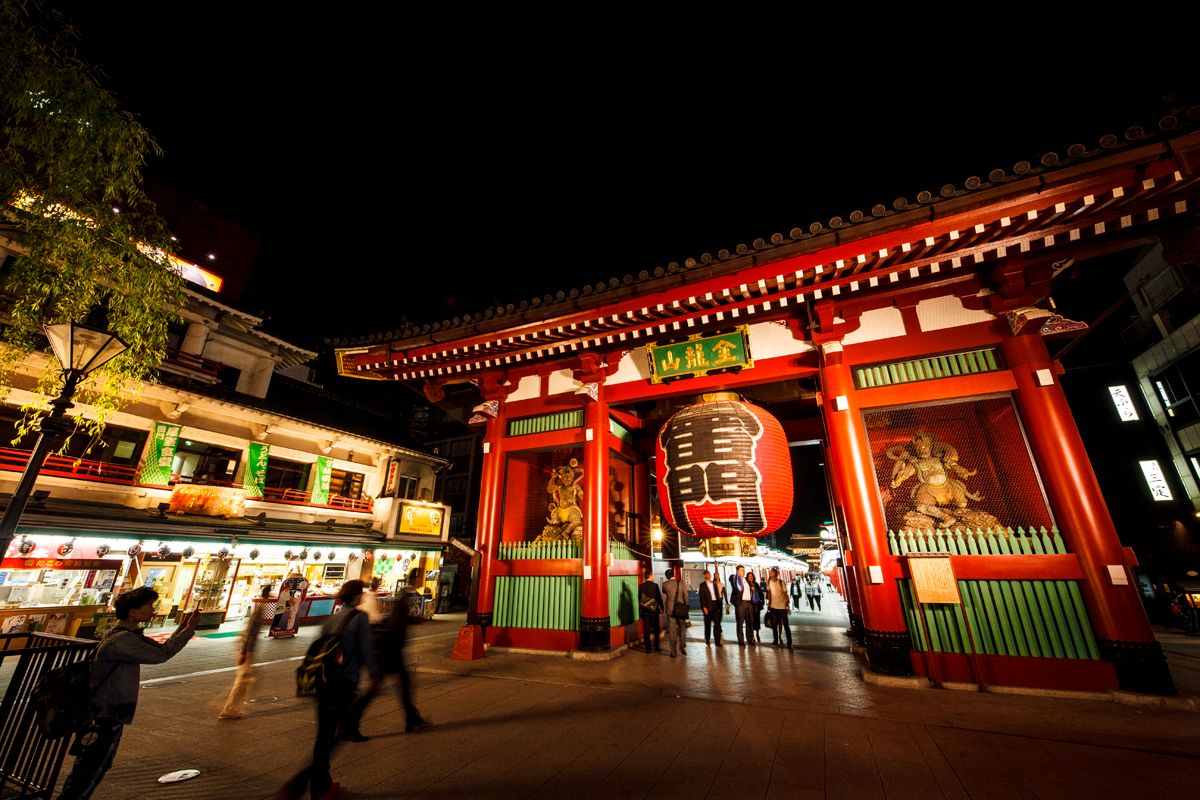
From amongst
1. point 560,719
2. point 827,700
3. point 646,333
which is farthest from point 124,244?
point 827,700

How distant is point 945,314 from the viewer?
7309mm

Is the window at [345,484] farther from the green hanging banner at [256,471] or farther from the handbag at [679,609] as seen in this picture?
the handbag at [679,609]

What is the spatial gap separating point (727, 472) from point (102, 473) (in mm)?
18765

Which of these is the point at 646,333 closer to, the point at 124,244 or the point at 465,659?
the point at 465,659

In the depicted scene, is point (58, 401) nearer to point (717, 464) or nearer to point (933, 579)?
point (717, 464)

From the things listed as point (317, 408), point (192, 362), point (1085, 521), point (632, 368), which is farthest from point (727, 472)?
point (317, 408)

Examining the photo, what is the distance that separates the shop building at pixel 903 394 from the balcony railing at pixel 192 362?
1048 cm

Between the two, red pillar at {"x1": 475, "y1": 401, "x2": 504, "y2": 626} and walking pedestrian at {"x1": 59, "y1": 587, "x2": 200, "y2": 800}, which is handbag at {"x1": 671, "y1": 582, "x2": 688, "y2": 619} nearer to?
red pillar at {"x1": 475, "y1": 401, "x2": 504, "y2": 626}

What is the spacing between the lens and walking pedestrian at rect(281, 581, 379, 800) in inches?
123

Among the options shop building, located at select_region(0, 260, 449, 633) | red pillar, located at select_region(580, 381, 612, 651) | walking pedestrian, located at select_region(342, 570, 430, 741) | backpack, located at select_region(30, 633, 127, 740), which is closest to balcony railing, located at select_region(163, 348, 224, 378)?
shop building, located at select_region(0, 260, 449, 633)

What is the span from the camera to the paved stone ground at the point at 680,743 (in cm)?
336

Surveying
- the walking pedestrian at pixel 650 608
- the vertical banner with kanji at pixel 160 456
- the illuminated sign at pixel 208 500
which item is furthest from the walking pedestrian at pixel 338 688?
the vertical banner with kanji at pixel 160 456

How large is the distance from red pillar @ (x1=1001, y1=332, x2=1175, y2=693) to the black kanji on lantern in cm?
375

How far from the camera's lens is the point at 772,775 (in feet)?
11.6
